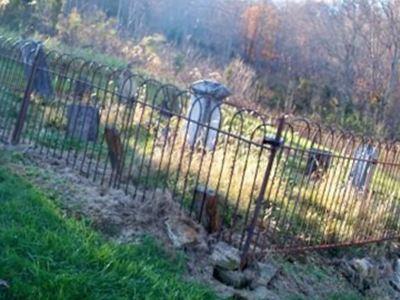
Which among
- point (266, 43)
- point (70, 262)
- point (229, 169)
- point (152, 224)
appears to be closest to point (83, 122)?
point (229, 169)

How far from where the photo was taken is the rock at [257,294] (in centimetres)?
388

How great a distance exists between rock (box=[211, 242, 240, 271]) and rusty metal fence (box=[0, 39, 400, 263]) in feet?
0.36

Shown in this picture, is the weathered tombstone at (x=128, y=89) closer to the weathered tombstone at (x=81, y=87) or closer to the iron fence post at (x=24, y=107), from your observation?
the weathered tombstone at (x=81, y=87)

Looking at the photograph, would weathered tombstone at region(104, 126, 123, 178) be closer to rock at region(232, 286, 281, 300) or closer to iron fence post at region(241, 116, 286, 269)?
iron fence post at region(241, 116, 286, 269)

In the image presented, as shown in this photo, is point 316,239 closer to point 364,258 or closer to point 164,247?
point 364,258

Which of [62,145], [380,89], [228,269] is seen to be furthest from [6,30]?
[380,89]

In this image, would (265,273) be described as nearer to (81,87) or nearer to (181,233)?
(181,233)

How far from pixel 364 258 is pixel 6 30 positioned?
1282 cm

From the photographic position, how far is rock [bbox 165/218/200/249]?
13.6 feet

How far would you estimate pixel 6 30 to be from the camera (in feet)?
49.8

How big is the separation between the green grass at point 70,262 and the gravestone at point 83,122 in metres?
2.56

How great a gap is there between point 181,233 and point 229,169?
229 centimetres

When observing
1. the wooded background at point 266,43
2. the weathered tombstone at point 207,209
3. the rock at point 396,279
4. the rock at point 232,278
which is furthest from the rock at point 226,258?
the wooded background at point 266,43

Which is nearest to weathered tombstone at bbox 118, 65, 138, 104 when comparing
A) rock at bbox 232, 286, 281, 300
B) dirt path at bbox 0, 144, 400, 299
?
dirt path at bbox 0, 144, 400, 299
